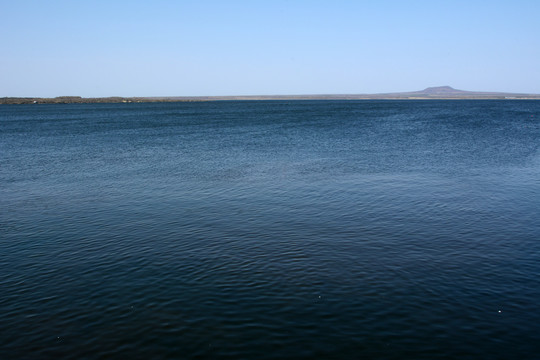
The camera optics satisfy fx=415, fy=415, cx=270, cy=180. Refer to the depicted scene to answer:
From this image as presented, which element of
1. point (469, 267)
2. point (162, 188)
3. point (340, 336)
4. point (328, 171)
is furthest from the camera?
point (328, 171)

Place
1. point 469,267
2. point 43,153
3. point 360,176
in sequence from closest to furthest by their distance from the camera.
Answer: point 469,267, point 360,176, point 43,153

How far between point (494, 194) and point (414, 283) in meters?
18.6

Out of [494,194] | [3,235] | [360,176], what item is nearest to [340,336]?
[3,235]

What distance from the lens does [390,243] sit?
875 inches

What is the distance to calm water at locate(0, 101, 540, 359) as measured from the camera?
14.1 m

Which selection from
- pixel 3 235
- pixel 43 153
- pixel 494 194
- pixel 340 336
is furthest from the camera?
pixel 43 153

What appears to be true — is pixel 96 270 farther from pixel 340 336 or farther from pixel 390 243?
pixel 390 243

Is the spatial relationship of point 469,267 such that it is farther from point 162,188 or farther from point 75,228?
point 162,188

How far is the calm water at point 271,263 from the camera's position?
14.1 m

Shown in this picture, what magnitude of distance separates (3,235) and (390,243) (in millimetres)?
22250

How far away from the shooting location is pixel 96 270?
1939 centimetres

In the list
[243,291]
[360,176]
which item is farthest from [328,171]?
[243,291]

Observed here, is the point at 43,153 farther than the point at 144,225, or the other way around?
the point at 43,153

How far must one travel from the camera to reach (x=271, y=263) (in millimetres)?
19875
